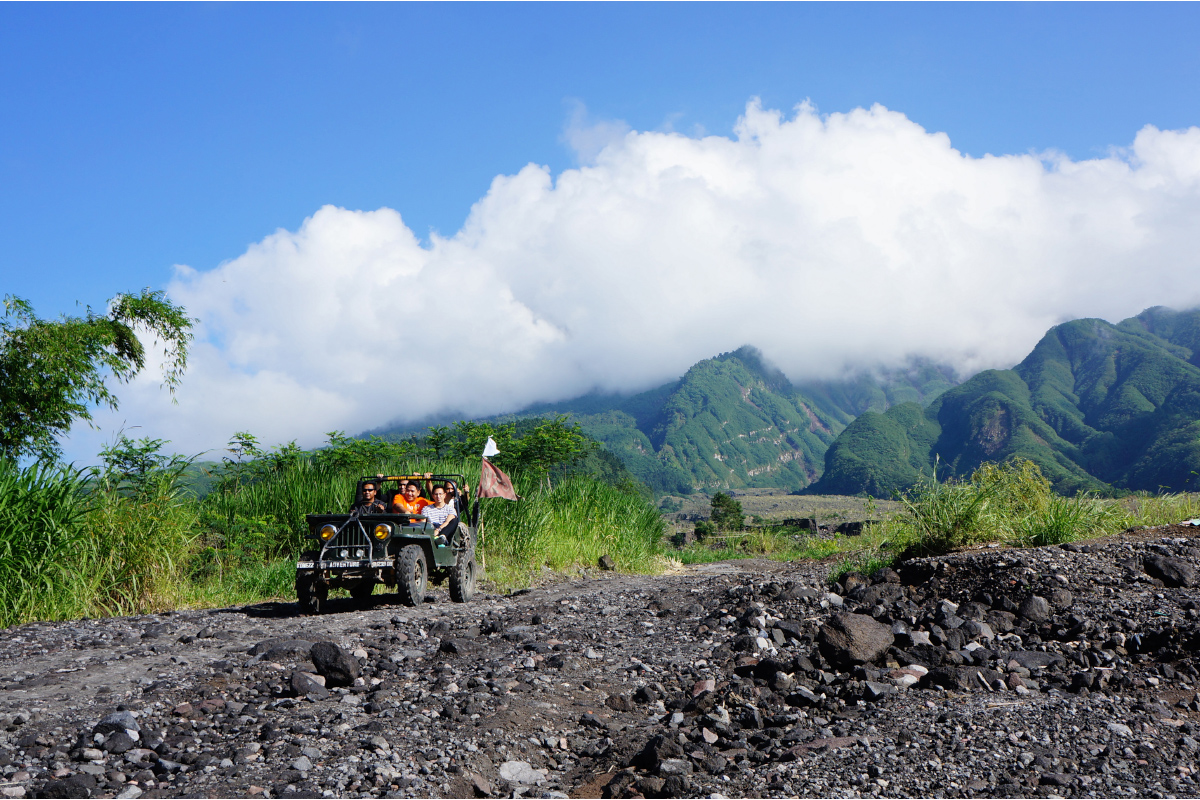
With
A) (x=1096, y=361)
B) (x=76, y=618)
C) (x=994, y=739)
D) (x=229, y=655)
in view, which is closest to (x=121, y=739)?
(x=229, y=655)

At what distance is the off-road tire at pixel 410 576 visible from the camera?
8.08 meters

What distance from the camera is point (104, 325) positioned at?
53.2 feet

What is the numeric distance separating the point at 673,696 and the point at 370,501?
5940mm

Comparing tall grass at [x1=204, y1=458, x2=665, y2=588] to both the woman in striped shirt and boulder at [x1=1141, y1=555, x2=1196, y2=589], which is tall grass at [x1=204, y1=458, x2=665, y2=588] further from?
boulder at [x1=1141, y1=555, x2=1196, y2=589]

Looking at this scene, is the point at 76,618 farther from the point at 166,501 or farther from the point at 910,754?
the point at 910,754

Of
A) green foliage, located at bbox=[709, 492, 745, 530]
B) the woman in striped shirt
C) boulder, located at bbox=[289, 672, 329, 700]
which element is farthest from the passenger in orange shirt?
green foliage, located at bbox=[709, 492, 745, 530]

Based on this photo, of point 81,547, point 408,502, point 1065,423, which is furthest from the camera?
point 1065,423

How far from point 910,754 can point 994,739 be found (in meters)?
0.43

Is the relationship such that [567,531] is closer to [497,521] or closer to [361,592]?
[497,521]

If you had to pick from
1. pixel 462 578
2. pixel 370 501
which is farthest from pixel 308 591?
pixel 462 578

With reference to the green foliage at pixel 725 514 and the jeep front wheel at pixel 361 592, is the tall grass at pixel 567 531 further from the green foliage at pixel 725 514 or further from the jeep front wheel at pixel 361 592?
the green foliage at pixel 725 514

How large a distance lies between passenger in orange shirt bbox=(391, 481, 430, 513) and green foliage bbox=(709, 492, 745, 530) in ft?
104

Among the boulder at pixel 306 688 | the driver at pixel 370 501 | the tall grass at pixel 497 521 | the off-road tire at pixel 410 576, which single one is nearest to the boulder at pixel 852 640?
the boulder at pixel 306 688

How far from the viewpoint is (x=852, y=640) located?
4.97 meters
